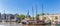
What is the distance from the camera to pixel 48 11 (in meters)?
4.43

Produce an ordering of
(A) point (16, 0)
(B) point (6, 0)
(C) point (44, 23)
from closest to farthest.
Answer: (B) point (6, 0) < (A) point (16, 0) < (C) point (44, 23)

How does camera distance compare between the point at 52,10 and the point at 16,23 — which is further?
the point at 16,23

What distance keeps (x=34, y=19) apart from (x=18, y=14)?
0.78 meters

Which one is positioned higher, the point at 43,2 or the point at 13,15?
the point at 43,2

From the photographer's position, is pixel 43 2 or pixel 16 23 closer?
pixel 43 2

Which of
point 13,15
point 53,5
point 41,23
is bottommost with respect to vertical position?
point 41,23

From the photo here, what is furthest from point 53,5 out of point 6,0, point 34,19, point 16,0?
point 6,0

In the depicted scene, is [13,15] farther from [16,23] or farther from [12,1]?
[12,1]

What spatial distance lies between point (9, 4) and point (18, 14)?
0.96 metres

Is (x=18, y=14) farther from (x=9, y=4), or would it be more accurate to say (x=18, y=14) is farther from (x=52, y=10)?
(x=52, y=10)

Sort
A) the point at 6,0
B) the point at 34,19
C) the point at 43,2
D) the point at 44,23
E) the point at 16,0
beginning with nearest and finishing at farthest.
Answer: the point at 6,0 → the point at 16,0 → the point at 43,2 → the point at 34,19 → the point at 44,23

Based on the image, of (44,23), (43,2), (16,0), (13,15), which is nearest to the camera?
(16,0)

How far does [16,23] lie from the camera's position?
4672 mm

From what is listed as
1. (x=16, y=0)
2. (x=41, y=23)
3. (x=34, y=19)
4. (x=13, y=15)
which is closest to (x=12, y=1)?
(x=16, y=0)
